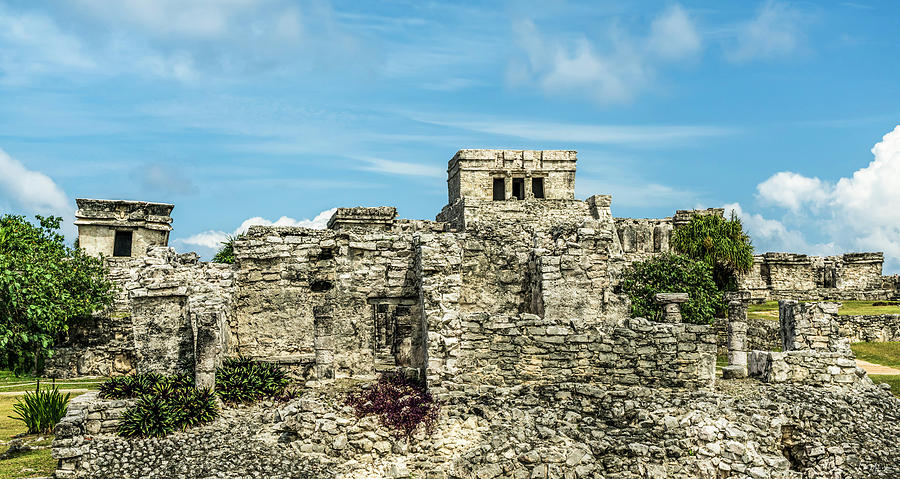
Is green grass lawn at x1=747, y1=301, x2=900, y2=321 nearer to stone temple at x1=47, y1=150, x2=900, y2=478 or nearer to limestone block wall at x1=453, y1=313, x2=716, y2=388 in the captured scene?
stone temple at x1=47, y1=150, x2=900, y2=478

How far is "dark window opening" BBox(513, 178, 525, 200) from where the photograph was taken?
121 ft

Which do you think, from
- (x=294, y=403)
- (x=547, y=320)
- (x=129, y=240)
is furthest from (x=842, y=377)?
(x=129, y=240)

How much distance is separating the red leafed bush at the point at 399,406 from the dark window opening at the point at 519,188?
25377 millimetres

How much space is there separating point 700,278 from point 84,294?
20.6 m

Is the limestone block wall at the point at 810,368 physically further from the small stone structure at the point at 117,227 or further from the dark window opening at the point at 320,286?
the small stone structure at the point at 117,227

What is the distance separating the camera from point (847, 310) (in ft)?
97.9

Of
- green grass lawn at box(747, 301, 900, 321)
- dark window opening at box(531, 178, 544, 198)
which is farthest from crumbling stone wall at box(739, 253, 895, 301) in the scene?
dark window opening at box(531, 178, 544, 198)

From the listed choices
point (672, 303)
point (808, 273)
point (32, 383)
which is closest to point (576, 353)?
point (672, 303)

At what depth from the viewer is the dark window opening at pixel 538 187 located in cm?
3691

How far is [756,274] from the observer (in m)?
41.8

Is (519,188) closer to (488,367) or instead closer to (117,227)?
(117,227)

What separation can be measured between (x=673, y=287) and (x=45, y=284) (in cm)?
1916

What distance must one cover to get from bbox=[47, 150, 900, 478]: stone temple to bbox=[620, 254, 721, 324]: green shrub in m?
6.80

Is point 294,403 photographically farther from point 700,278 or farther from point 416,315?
point 700,278
